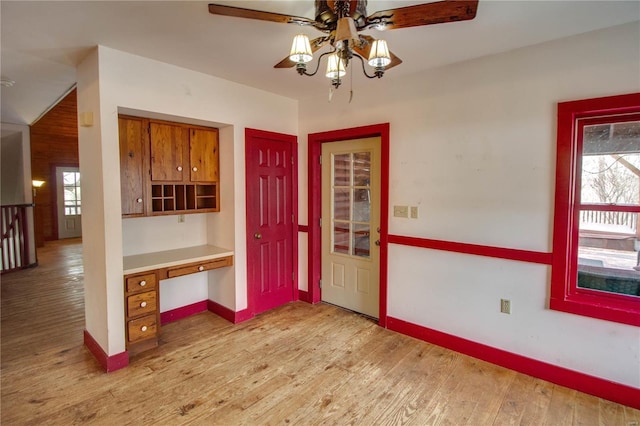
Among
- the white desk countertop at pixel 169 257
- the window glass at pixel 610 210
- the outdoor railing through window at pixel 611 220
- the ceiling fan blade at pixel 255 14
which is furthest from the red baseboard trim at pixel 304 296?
the ceiling fan blade at pixel 255 14

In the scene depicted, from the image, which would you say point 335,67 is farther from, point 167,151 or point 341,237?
point 341,237

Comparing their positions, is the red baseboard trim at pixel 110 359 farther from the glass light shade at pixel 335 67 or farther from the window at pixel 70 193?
the window at pixel 70 193

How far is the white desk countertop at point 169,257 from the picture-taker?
112 inches

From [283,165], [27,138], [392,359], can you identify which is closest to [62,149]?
[27,138]

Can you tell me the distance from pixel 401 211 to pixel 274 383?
1.89 m

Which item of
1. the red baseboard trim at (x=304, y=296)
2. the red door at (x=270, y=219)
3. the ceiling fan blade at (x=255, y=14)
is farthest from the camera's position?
the red baseboard trim at (x=304, y=296)

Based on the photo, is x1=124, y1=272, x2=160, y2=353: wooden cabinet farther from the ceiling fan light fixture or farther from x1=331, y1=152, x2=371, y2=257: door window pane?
the ceiling fan light fixture

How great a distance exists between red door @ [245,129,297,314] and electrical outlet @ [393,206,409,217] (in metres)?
1.35

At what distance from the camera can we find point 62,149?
27.4 ft

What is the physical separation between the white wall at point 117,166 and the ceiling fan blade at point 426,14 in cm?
197

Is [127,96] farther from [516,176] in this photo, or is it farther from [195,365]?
[516,176]

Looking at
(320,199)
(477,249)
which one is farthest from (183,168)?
(477,249)

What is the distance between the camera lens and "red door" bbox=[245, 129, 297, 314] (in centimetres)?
358

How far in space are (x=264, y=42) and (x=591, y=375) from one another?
11.0ft
